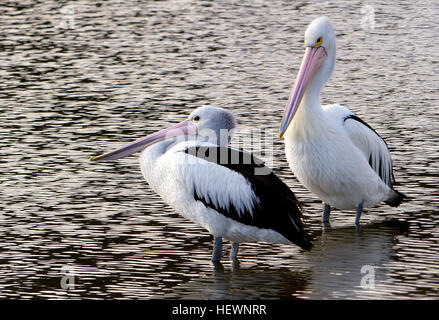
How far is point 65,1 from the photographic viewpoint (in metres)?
17.5

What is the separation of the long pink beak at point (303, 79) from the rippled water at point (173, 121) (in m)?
0.85

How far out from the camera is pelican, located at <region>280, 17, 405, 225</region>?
6832 mm

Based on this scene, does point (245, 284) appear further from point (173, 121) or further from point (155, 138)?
point (173, 121)

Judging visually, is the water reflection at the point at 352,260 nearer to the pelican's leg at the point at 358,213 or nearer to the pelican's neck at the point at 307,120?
the pelican's leg at the point at 358,213

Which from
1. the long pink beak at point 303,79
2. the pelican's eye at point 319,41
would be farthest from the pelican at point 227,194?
the pelican's eye at point 319,41

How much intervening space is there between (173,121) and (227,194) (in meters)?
3.79

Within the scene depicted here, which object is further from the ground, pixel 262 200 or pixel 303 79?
pixel 303 79

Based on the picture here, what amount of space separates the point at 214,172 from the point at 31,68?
6.98 meters

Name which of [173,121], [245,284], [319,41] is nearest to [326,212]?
[319,41]

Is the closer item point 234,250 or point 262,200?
point 262,200

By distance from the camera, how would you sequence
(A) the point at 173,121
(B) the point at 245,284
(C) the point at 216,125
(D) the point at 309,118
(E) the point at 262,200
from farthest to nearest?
(A) the point at 173,121 → (D) the point at 309,118 → (C) the point at 216,125 → (E) the point at 262,200 → (B) the point at 245,284

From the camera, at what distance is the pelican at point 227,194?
6.00 meters

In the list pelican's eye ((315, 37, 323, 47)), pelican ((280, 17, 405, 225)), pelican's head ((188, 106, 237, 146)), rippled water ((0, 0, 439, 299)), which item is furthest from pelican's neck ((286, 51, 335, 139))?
rippled water ((0, 0, 439, 299))

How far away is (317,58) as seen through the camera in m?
7.04
